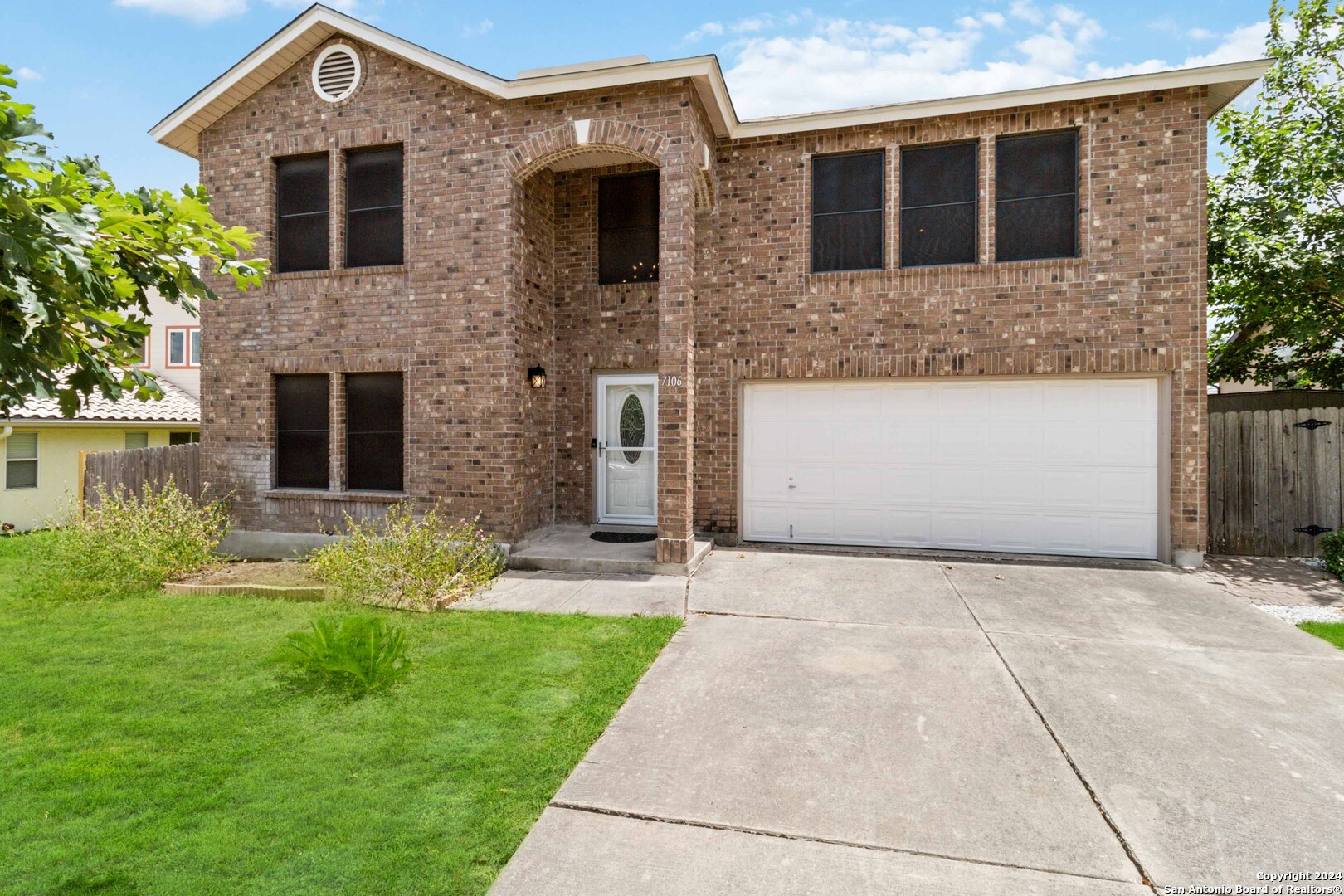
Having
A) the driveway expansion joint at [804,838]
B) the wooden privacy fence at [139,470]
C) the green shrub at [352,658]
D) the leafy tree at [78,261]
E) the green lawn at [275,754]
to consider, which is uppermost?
the leafy tree at [78,261]

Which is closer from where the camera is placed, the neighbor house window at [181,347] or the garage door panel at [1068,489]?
the garage door panel at [1068,489]

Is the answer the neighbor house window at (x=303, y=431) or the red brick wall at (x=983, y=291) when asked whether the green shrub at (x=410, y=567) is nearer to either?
the neighbor house window at (x=303, y=431)

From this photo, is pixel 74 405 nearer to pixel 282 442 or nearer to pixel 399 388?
pixel 399 388

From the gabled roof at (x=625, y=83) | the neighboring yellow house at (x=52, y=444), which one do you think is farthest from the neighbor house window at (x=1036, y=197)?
the neighboring yellow house at (x=52, y=444)

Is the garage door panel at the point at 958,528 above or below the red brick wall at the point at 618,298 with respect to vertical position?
below

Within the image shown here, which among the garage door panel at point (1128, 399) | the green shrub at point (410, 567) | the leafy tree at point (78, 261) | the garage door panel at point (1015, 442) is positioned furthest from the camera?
the garage door panel at point (1015, 442)

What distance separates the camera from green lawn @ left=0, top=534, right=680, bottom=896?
2.79 m

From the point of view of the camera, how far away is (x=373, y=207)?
9180 millimetres

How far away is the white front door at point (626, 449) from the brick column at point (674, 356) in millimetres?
1872

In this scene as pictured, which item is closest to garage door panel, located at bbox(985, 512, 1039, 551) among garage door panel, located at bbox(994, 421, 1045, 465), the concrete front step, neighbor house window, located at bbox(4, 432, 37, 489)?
garage door panel, located at bbox(994, 421, 1045, 465)

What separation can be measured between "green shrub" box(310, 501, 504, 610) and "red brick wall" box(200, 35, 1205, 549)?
85 centimetres

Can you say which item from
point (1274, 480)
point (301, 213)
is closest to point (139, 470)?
point (301, 213)

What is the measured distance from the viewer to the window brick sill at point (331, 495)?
8.92 m

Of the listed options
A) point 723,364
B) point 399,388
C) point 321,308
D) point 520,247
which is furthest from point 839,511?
point 321,308
